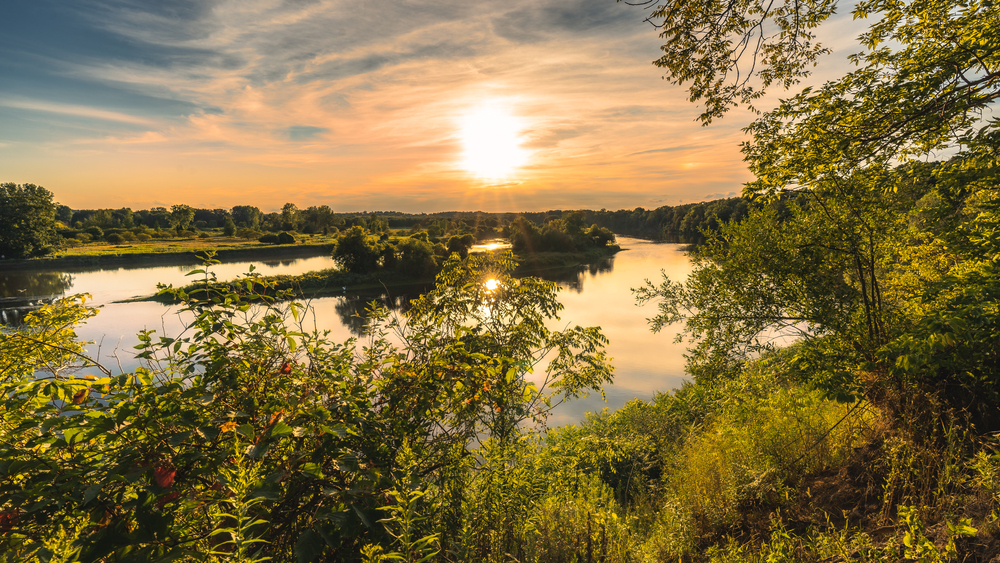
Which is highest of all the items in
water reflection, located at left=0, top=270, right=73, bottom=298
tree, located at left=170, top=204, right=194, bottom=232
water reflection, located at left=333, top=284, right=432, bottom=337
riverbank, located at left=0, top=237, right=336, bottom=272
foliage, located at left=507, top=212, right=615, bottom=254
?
tree, located at left=170, top=204, right=194, bottom=232

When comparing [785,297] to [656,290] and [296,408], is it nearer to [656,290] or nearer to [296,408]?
[656,290]

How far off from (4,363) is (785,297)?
32.0 feet

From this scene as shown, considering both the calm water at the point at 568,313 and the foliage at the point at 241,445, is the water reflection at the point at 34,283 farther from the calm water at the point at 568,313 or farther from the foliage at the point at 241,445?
the foliage at the point at 241,445

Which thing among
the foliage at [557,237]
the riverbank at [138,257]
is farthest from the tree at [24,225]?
the foliage at [557,237]

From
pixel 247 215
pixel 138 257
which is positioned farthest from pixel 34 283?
pixel 247 215

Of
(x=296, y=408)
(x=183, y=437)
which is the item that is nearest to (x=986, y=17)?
(x=296, y=408)

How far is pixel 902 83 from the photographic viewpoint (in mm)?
5004

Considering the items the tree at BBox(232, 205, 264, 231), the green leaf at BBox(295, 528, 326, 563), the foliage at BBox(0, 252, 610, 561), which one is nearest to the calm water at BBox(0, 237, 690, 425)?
the foliage at BBox(0, 252, 610, 561)

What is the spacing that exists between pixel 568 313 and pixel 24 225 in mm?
63253

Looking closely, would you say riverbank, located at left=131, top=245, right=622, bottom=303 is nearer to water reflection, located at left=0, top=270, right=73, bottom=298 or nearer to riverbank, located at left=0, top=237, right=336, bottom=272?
water reflection, located at left=0, top=270, right=73, bottom=298

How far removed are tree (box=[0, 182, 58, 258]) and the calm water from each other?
6.12m

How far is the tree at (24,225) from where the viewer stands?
4594cm

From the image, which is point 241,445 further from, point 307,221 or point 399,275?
point 307,221

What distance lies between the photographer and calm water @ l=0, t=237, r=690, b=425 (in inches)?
627
